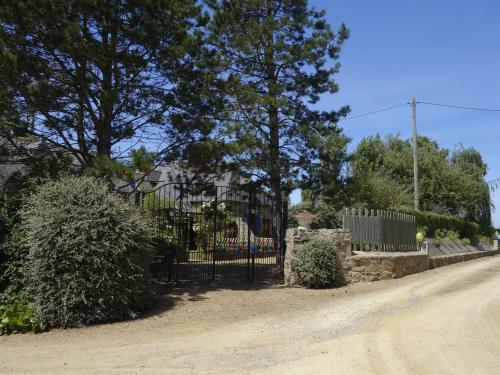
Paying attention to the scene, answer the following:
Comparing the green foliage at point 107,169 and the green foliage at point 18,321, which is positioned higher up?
the green foliage at point 107,169

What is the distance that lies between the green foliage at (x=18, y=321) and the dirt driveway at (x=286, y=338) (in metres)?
0.33

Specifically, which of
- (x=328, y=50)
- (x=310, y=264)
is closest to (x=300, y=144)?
(x=328, y=50)

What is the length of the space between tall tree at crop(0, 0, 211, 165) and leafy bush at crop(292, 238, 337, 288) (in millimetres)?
4146

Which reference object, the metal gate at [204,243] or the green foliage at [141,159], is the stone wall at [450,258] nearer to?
the metal gate at [204,243]

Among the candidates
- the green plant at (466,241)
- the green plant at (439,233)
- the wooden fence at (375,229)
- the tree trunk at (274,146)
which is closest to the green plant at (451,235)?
the green plant at (439,233)

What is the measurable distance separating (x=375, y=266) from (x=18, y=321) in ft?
30.4

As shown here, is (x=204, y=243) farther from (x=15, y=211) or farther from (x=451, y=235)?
(x=451, y=235)

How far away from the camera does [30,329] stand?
28.6ft

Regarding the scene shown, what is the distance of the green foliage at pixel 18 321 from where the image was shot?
28.2 ft

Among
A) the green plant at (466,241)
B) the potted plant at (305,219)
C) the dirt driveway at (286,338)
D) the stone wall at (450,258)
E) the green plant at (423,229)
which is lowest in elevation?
the dirt driveway at (286,338)

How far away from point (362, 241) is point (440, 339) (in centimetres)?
713

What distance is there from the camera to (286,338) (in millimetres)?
7551

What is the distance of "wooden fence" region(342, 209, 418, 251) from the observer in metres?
14.1

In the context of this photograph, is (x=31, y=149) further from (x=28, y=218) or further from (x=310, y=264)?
(x=310, y=264)
